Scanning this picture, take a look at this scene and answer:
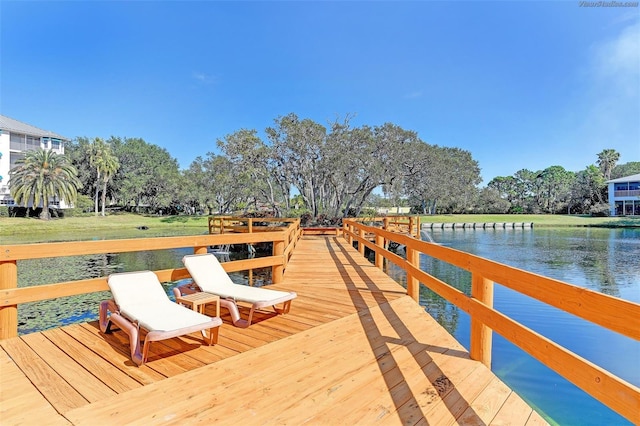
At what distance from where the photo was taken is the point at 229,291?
14.4ft

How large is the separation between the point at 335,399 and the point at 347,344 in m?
1.04

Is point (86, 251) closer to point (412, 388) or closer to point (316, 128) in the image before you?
point (412, 388)

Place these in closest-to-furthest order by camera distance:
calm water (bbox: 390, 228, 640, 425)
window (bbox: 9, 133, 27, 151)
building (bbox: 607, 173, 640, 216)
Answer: calm water (bbox: 390, 228, 640, 425) < window (bbox: 9, 133, 27, 151) < building (bbox: 607, 173, 640, 216)

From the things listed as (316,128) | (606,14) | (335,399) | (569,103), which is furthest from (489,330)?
(569,103)

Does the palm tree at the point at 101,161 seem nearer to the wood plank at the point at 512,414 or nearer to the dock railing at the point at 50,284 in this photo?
the dock railing at the point at 50,284

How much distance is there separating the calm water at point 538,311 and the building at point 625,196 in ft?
110

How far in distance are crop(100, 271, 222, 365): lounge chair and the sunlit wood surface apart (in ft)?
0.54

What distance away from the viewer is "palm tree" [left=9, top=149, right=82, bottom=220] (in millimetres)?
36031

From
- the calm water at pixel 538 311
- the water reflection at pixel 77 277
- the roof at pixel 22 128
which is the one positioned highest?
the roof at pixel 22 128

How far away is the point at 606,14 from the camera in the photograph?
14.8 meters

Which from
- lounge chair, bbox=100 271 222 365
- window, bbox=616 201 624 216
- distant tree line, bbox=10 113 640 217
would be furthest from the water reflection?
window, bbox=616 201 624 216

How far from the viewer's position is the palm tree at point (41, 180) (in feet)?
118

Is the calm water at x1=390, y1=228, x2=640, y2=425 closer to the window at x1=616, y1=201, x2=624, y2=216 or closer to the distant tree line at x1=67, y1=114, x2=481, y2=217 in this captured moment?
the distant tree line at x1=67, y1=114, x2=481, y2=217

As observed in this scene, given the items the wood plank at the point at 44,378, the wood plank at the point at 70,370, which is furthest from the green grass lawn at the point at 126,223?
the wood plank at the point at 44,378
